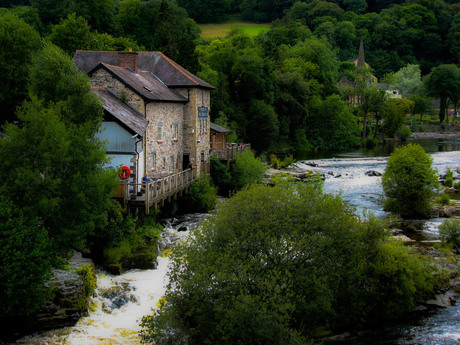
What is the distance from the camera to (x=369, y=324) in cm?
2089

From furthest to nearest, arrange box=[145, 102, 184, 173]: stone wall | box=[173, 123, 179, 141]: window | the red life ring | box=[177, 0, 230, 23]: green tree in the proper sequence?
box=[177, 0, 230, 23]: green tree < box=[173, 123, 179, 141]: window < box=[145, 102, 184, 173]: stone wall < the red life ring

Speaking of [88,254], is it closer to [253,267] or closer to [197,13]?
[253,267]

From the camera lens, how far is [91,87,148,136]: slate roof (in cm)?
2841


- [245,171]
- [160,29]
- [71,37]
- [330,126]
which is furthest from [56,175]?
[330,126]

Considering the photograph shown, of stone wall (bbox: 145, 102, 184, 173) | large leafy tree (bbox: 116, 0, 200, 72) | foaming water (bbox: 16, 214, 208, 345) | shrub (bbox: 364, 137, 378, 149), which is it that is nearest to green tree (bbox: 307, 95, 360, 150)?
shrub (bbox: 364, 137, 378, 149)

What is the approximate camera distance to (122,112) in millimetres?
29672

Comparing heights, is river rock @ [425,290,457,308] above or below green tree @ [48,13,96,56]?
below

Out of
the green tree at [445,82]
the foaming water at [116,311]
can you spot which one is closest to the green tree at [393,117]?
the green tree at [445,82]

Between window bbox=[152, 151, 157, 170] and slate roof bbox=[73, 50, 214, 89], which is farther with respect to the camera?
slate roof bbox=[73, 50, 214, 89]

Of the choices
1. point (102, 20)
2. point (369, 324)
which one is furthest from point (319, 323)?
point (102, 20)

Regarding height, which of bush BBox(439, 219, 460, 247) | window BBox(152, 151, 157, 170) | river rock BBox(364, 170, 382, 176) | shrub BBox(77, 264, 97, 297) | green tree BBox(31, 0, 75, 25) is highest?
green tree BBox(31, 0, 75, 25)

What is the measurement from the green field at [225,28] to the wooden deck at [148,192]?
10784 cm

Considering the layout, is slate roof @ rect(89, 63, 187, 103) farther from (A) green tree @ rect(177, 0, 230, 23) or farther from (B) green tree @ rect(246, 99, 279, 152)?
(A) green tree @ rect(177, 0, 230, 23)

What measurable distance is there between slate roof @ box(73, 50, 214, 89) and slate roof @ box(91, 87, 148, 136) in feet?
19.3
